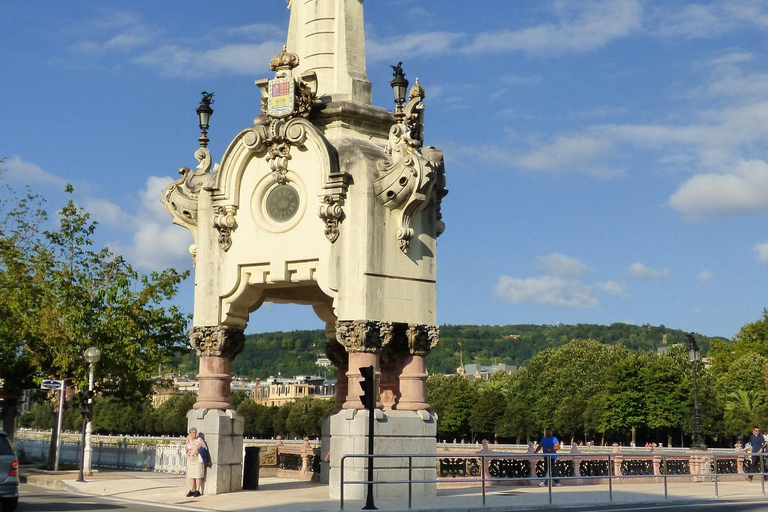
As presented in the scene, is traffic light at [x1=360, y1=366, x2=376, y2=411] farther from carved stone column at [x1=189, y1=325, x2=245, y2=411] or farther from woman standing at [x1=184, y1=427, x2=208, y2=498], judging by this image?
carved stone column at [x1=189, y1=325, x2=245, y2=411]

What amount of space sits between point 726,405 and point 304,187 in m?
81.5

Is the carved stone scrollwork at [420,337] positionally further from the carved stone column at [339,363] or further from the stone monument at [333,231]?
the carved stone column at [339,363]

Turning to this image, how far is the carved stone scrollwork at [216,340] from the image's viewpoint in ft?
82.3

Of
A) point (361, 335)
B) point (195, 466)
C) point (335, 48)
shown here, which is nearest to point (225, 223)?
point (361, 335)

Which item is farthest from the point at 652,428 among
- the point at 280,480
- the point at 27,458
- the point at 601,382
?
A: the point at 280,480

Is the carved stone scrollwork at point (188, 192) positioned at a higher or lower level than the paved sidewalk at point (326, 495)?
higher

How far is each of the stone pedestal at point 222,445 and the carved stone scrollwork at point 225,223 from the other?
3.93 meters

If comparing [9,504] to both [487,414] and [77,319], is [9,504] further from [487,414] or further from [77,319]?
[487,414]

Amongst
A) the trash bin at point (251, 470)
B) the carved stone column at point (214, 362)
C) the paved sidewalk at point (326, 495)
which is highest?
the carved stone column at point (214, 362)

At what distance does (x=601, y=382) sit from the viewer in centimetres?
11319

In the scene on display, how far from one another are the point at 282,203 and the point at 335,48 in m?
4.08

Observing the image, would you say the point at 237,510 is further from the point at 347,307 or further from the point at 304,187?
the point at 304,187

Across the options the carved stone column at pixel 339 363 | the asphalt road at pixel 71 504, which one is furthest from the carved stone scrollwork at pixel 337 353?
the asphalt road at pixel 71 504

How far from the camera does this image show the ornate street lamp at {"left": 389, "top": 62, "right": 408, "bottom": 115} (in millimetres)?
24234
